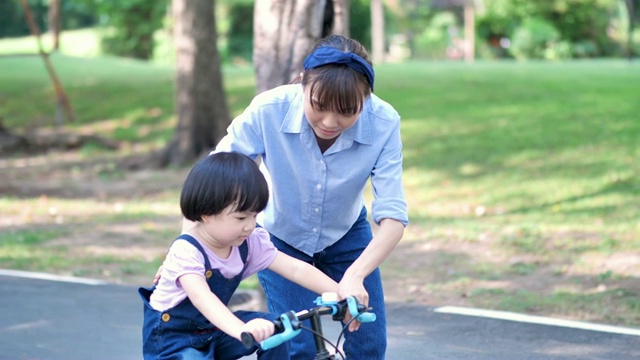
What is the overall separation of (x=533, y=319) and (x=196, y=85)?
32.2ft

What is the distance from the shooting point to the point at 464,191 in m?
12.8

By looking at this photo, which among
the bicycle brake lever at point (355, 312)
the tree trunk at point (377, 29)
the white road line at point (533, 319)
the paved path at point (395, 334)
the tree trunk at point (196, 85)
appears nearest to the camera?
the bicycle brake lever at point (355, 312)

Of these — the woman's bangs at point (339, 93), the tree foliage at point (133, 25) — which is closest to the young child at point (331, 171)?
the woman's bangs at point (339, 93)

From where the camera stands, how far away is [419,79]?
71.5 ft

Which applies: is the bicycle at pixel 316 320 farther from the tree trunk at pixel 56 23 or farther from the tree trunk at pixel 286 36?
the tree trunk at pixel 56 23

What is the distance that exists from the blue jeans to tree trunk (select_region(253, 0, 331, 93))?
8.99ft

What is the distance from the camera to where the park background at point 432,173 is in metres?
8.38

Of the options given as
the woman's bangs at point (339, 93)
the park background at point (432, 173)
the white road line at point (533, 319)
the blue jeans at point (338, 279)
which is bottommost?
the park background at point (432, 173)

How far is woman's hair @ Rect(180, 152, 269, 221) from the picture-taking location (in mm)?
3404

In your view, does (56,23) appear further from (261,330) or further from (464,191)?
(261,330)

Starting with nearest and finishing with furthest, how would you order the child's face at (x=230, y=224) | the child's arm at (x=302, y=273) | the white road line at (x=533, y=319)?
the child's face at (x=230, y=224) < the child's arm at (x=302, y=273) < the white road line at (x=533, y=319)

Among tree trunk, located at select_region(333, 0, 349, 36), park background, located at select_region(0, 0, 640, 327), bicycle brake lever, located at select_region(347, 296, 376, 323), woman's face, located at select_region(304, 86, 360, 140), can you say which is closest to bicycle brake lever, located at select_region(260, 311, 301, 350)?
bicycle brake lever, located at select_region(347, 296, 376, 323)

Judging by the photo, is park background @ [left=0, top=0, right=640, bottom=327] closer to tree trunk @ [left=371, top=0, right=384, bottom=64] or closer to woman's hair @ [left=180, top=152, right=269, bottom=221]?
woman's hair @ [left=180, top=152, right=269, bottom=221]

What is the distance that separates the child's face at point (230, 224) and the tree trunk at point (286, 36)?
352cm
